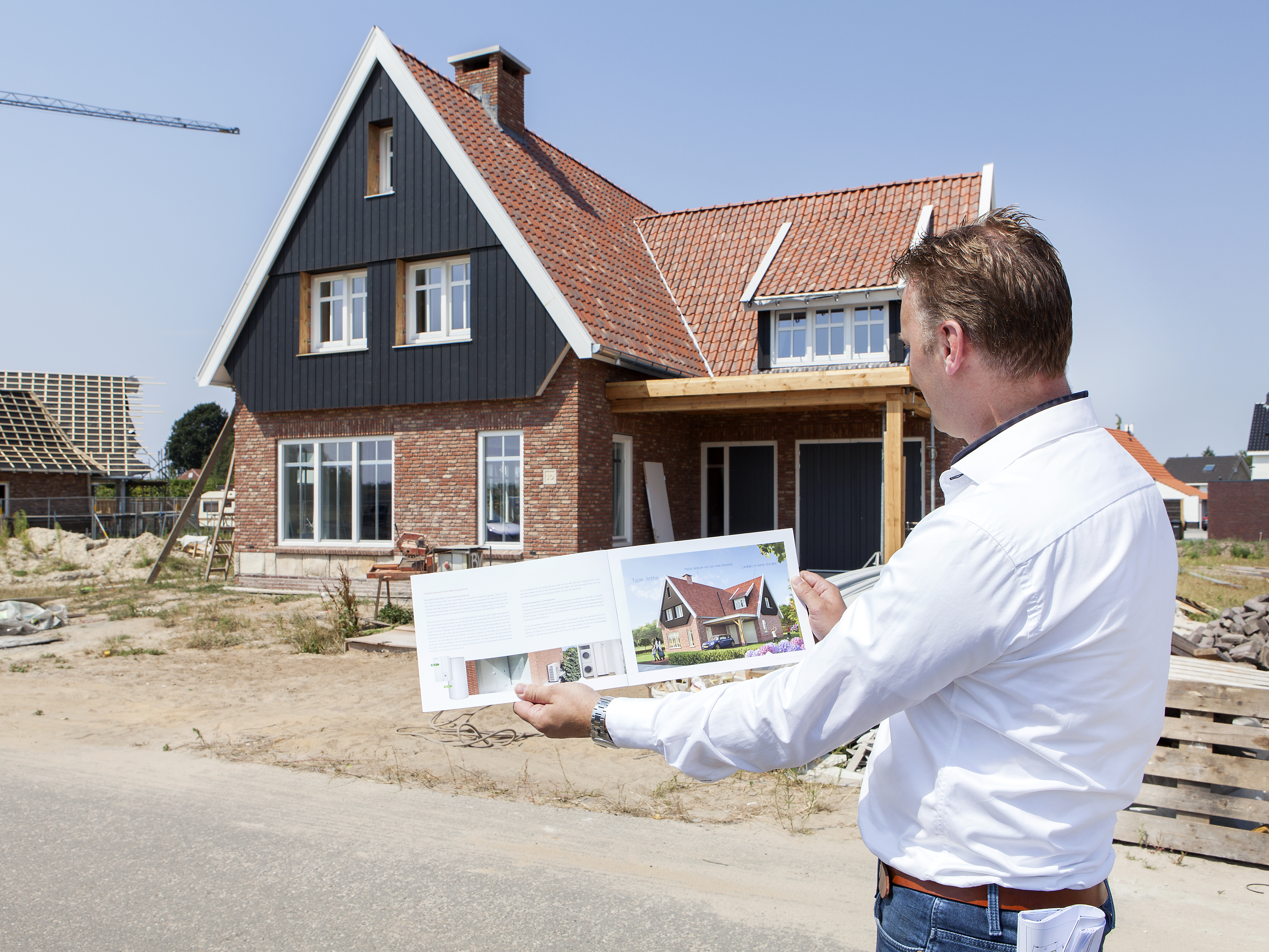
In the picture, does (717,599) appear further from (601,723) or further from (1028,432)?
(1028,432)

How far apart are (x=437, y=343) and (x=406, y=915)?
1249 centimetres

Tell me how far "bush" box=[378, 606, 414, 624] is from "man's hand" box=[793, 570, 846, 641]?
452 inches

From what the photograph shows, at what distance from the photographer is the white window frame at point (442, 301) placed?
15.5 metres

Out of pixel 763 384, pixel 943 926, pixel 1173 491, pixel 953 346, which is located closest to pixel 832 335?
pixel 763 384

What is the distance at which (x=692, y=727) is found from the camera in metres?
1.54

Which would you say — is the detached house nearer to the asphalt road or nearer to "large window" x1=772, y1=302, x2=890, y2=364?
"large window" x1=772, y1=302, x2=890, y2=364

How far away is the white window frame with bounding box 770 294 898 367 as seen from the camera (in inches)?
622

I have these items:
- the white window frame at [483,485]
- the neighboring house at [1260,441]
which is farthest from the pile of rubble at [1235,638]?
the neighboring house at [1260,441]

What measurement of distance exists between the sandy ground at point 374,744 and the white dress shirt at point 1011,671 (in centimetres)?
303

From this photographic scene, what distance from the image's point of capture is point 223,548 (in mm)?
21938

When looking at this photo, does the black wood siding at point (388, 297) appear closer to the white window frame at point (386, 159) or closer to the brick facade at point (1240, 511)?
the white window frame at point (386, 159)

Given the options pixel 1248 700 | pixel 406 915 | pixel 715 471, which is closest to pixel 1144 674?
pixel 406 915

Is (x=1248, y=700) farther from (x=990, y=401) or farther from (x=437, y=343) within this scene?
(x=437, y=343)

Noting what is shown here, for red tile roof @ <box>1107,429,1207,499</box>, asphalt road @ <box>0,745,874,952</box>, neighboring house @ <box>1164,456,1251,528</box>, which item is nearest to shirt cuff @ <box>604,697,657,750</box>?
asphalt road @ <box>0,745,874,952</box>
